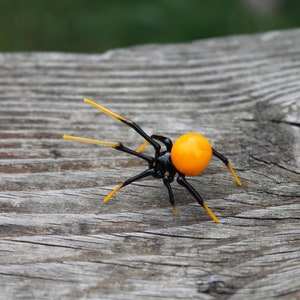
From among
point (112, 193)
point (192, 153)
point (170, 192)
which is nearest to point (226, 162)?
point (192, 153)

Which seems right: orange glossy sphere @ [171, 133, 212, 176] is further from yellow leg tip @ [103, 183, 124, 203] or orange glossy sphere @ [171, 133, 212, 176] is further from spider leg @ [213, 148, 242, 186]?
yellow leg tip @ [103, 183, 124, 203]

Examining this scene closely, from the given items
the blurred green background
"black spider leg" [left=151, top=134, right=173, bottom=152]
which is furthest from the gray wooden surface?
the blurred green background

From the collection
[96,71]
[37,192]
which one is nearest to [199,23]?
[96,71]

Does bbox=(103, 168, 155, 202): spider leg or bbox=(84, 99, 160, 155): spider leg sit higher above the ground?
bbox=(84, 99, 160, 155): spider leg

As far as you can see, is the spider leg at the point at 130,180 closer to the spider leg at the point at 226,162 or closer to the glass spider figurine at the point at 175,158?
the glass spider figurine at the point at 175,158

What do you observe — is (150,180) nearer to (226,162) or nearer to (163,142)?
(163,142)

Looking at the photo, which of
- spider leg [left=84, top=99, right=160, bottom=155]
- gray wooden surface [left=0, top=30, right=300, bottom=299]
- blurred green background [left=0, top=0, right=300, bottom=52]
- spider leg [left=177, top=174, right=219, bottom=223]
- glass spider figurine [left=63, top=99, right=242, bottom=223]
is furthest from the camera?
blurred green background [left=0, top=0, right=300, bottom=52]

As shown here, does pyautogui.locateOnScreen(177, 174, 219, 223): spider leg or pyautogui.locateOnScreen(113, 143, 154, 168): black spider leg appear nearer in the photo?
pyautogui.locateOnScreen(177, 174, 219, 223): spider leg
